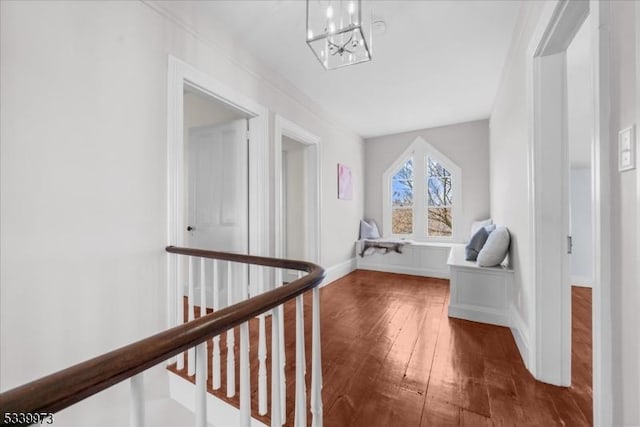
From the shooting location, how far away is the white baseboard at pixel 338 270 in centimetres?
397

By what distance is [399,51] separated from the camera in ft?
8.36

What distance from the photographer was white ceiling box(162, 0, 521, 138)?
2045 mm

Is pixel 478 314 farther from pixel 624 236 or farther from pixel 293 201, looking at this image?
pixel 293 201

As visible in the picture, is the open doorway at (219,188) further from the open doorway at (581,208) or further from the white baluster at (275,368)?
the open doorway at (581,208)

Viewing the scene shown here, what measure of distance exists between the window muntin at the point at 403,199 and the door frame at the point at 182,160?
319 centimetres

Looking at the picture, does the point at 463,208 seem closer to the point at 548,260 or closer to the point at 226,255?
the point at 548,260

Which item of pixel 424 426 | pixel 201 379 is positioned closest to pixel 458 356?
pixel 424 426

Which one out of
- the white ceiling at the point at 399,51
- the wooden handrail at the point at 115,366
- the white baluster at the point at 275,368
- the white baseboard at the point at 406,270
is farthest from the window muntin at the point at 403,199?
the wooden handrail at the point at 115,366

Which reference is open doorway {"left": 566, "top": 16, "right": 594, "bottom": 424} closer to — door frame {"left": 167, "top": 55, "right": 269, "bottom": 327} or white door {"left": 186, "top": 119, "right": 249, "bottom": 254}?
door frame {"left": 167, "top": 55, "right": 269, "bottom": 327}

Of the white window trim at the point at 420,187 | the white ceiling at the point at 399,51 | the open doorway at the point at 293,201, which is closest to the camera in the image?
the white ceiling at the point at 399,51

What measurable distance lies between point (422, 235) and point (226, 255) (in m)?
4.06

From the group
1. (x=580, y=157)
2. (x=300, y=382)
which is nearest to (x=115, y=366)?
(x=300, y=382)

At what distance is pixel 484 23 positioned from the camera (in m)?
2.21

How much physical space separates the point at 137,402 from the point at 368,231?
4690mm
